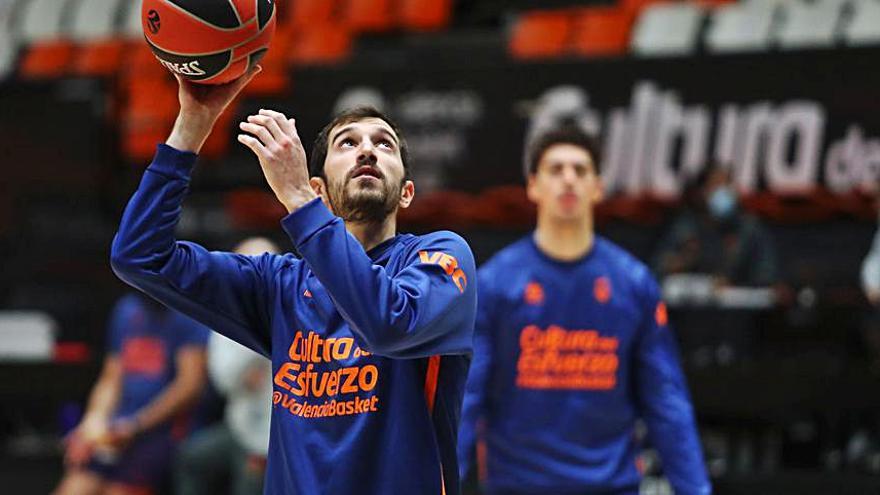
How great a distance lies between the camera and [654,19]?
1373 cm

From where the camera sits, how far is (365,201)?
4004 millimetres

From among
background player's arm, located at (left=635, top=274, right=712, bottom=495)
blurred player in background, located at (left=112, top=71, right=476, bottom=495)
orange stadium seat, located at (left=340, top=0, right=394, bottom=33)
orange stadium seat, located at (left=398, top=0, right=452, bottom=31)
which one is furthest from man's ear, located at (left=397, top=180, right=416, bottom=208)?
orange stadium seat, located at (left=340, top=0, right=394, bottom=33)

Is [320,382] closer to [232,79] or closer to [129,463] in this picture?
[232,79]

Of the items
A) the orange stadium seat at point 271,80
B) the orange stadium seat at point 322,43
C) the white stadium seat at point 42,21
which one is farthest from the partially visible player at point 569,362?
the white stadium seat at point 42,21

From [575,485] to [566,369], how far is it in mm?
549

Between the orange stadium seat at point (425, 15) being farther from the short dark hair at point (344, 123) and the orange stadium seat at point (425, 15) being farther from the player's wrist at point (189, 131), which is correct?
the player's wrist at point (189, 131)

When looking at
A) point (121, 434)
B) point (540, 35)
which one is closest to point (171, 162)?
point (121, 434)

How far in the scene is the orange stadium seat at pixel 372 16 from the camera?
16.2m

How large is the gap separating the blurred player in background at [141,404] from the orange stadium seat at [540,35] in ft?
19.0

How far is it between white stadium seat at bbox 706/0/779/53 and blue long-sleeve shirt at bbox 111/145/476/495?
30.6 ft

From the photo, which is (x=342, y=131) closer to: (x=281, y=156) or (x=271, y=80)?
(x=281, y=156)

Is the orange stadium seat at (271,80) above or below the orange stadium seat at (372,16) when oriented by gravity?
below

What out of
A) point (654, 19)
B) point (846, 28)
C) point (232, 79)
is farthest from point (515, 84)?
point (232, 79)

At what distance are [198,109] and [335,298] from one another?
32.6 inches
